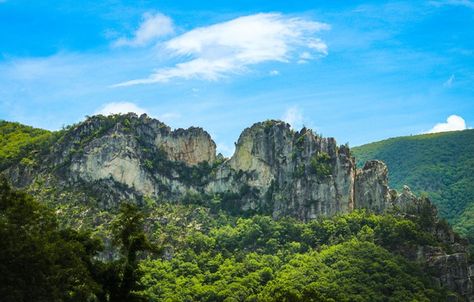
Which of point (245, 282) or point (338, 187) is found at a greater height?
point (338, 187)

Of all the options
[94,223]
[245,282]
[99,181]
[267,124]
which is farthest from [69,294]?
[267,124]

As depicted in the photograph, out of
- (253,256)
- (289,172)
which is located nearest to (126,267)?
(253,256)

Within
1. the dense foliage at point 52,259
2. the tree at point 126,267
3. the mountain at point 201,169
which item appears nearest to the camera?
the dense foliage at point 52,259

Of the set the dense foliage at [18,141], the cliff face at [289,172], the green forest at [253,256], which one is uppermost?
the dense foliage at [18,141]

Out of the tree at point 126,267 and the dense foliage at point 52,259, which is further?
the tree at point 126,267

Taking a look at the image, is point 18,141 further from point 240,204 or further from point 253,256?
point 253,256

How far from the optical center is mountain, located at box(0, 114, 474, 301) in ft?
337

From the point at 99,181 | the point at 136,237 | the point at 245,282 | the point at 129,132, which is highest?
the point at 129,132

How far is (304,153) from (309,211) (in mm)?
10129

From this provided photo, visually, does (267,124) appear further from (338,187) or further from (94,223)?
(94,223)

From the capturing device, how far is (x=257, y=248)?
11525 centimetres

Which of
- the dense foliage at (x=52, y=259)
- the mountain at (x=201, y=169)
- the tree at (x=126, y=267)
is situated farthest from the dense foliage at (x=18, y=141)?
the dense foliage at (x=52, y=259)

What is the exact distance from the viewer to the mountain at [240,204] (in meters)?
103

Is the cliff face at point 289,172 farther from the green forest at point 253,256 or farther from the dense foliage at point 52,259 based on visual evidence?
the dense foliage at point 52,259
